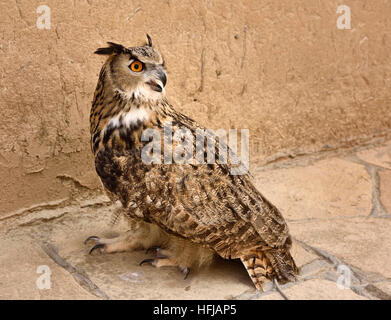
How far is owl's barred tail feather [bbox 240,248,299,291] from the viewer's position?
9.25ft

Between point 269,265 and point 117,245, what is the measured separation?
925 mm

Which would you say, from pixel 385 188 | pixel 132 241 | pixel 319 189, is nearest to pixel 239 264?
pixel 132 241

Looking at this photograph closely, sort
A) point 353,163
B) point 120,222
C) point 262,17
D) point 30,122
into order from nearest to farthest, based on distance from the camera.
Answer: point 30,122 → point 120,222 → point 262,17 → point 353,163

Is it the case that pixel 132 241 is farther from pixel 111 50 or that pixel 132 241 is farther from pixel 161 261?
pixel 111 50

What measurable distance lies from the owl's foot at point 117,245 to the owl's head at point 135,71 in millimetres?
917

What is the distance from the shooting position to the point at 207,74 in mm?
3924

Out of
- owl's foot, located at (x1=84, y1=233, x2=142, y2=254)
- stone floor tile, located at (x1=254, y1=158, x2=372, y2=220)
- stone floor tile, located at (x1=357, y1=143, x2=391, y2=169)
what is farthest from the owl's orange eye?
stone floor tile, located at (x1=357, y1=143, x2=391, y2=169)

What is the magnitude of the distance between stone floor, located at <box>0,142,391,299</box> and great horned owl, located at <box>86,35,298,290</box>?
17 cm

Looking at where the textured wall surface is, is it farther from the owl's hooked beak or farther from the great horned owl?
the owl's hooked beak

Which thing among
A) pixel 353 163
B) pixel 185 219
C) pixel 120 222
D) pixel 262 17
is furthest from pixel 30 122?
pixel 353 163

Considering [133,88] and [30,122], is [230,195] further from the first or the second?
[30,122]
